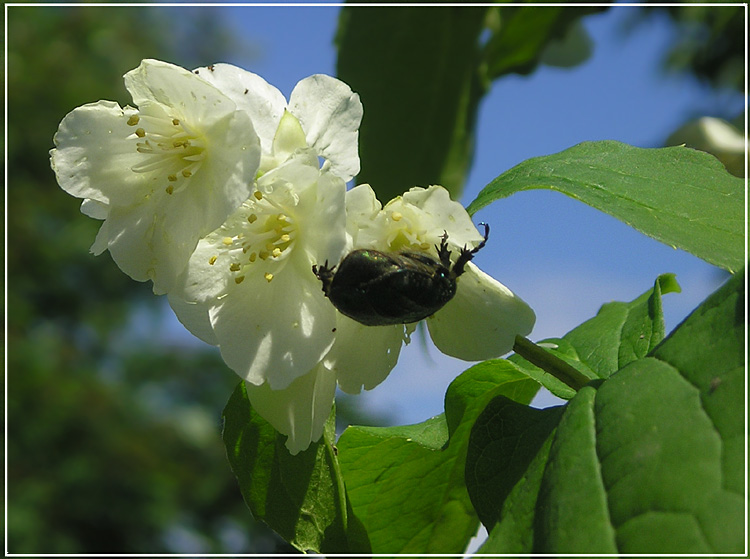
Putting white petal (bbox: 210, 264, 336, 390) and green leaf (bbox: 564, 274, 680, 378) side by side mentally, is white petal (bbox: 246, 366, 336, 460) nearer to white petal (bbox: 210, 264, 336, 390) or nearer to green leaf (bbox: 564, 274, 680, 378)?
white petal (bbox: 210, 264, 336, 390)

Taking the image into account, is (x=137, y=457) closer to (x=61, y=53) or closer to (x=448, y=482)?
(x=61, y=53)

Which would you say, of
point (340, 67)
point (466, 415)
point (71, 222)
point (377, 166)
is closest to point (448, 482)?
point (466, 415)

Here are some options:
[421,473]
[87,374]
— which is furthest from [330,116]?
[87,374]

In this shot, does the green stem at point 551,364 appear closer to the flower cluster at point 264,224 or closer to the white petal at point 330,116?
the flower cluster at point 264,224

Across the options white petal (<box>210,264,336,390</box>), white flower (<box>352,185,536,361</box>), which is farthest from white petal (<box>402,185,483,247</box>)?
white petal (<box>210,264,336,390</box>)

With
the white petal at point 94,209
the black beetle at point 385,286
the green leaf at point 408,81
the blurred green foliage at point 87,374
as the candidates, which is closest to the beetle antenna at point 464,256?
the black beetle at point 385,286

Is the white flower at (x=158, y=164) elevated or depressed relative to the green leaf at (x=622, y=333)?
elevated
